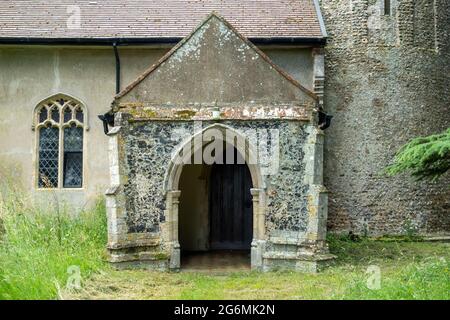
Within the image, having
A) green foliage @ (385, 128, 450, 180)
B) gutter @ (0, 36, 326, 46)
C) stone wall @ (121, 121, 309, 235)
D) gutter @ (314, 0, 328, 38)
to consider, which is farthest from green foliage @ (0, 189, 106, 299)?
gutter @ (314, 0, 328, 38)

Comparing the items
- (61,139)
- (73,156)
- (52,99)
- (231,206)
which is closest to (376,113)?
(231,206)

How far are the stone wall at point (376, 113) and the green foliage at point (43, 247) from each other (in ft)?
20.5

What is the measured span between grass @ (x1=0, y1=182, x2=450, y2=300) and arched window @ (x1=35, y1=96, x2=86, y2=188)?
163 centimetres

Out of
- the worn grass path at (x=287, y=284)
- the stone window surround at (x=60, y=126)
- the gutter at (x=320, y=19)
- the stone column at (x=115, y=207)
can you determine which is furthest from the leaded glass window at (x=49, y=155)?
the gutter at (x=320, y=19)

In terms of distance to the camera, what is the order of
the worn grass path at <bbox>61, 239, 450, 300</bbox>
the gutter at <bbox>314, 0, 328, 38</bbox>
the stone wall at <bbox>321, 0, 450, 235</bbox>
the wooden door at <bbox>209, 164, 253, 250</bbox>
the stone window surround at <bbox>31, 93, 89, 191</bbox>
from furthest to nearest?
the wooden door at <bbox>209, 164, 253, 250</bbox>
the stone wall at <bbox>321, 0, 450, 235</bbox>
the stone window surround at <bbox>31, 93, 89, 191</bbox>
the gutter at <bbox>314, 0, 328, 38</bbox>
the worn grass path at <bbox>61, 239, 450, 300</bbox>

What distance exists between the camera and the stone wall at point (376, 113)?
49.0ft

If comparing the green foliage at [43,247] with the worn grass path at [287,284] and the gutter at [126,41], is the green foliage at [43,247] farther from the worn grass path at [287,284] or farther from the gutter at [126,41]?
the gutter at [126,41]

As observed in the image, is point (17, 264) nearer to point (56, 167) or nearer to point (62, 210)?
point (62, 210)

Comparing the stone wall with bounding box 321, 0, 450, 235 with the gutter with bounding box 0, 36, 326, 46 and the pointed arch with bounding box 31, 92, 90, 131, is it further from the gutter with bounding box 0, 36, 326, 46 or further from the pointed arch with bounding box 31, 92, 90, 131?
the pointed arch with bounding box 31, 92, 90, 131

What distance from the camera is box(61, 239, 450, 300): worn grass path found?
786 cm

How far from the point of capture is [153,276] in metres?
10.3

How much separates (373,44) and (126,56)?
6460mm

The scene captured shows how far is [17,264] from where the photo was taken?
8492 millimetres

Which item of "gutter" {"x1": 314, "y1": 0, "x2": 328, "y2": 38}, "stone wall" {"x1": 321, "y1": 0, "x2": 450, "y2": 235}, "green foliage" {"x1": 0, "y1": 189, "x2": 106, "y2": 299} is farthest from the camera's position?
"stone wall" {"x1": 321, "y1": 0, "x2": 450, "y2": 235}
